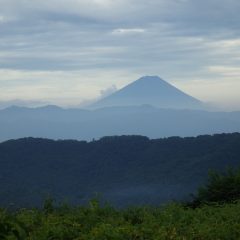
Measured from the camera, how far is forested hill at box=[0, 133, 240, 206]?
404 feet

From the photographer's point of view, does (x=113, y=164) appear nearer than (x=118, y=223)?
No

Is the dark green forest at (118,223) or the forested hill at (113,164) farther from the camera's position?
the forested hill at (113,164)

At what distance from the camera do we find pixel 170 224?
941cm

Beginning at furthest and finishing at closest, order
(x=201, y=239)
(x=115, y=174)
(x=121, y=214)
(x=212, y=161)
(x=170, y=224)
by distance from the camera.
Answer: (x=115, y=174) < (x=212, y=161) < (x=121, y=214) < (x=170, y=224) < (x=201, y=239)

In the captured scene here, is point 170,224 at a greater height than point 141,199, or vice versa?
point 170,224

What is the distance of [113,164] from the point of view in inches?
6580

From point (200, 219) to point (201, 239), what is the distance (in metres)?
2.10

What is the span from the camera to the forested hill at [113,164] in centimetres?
12325

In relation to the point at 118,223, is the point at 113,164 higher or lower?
lower

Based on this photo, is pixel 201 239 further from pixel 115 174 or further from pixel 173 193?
pixel 115 174

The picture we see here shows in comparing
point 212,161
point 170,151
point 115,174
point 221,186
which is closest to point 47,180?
point 115,174

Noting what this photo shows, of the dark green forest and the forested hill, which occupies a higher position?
the dark green forest

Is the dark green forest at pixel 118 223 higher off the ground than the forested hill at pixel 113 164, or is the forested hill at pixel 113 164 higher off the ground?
the dark green forest at pixel 118 223

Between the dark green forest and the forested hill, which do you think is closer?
the dark green forest
